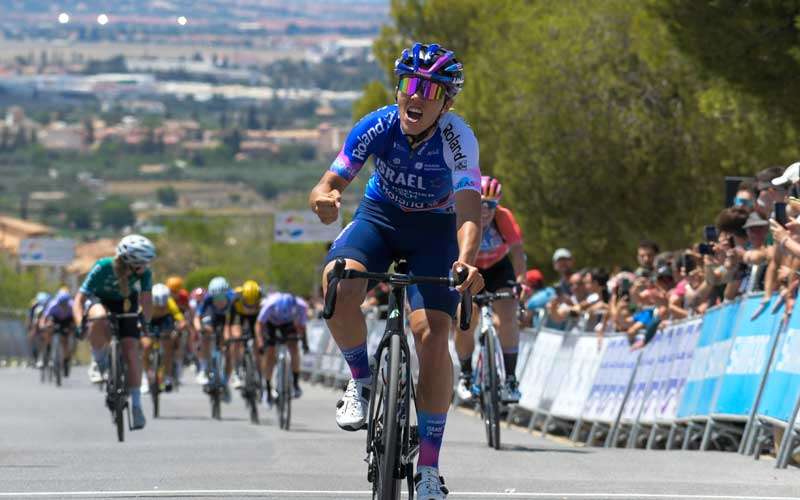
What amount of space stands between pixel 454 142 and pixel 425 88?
317 millimetres

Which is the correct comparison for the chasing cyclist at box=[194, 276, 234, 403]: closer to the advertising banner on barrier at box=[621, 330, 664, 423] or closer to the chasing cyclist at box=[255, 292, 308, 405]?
the chasing cyclist at box=[255, 292, 308, 405]

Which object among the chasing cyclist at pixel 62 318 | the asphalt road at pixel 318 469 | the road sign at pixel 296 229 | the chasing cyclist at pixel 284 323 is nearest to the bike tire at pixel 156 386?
the chasing cyclist at pixel 284 323

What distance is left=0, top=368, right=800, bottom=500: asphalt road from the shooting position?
37.9 feet

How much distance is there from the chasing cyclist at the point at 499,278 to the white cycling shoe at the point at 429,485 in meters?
6.17

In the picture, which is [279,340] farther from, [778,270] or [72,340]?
[72,340]

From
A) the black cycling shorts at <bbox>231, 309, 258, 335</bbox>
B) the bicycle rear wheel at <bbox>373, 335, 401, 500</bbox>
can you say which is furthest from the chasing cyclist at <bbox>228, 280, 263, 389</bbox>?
the bicycle rear wheel at <bbox>373, 335, 401, 500</bbox>

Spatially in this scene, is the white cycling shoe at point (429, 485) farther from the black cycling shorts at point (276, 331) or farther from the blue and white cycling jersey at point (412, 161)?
the black cycling shorts at point (276, 331)

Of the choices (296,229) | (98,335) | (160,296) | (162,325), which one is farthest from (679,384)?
(296,229)

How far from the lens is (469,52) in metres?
50.5

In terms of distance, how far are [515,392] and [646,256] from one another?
6.79 metres

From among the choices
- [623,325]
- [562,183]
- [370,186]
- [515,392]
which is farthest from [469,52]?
[370,186]

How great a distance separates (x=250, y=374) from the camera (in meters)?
24.2

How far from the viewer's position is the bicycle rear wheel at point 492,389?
15.7 metres

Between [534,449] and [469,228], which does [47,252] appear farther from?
[469,228]
